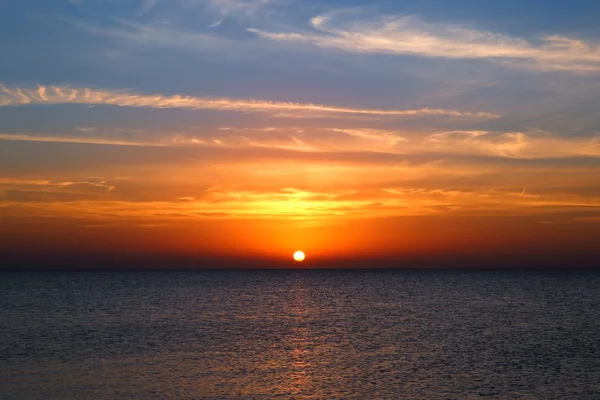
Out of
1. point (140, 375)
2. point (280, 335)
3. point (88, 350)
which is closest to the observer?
point (140, 375)

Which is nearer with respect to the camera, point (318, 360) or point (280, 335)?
point (318, 360)

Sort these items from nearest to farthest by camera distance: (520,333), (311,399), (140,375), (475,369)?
(311,399)
(140,375)
(475,369)
(520,333)

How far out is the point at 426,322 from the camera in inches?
3127

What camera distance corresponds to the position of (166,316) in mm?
86312

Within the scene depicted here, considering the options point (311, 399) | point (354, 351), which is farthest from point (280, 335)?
point (311, 399)

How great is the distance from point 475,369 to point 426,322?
1372 inches

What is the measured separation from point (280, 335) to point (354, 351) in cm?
1243

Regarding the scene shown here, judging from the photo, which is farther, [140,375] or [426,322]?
[426,322]

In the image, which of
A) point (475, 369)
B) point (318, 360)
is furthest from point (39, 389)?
point (475, 369)

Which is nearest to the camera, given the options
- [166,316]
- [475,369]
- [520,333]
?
[475,369]

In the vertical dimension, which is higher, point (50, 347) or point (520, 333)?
point (50, 347)

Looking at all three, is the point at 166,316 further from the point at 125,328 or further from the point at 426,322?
the point at 426,322

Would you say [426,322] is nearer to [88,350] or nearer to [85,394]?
[88,350]

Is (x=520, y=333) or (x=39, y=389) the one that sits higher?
(x=39, y=389)
